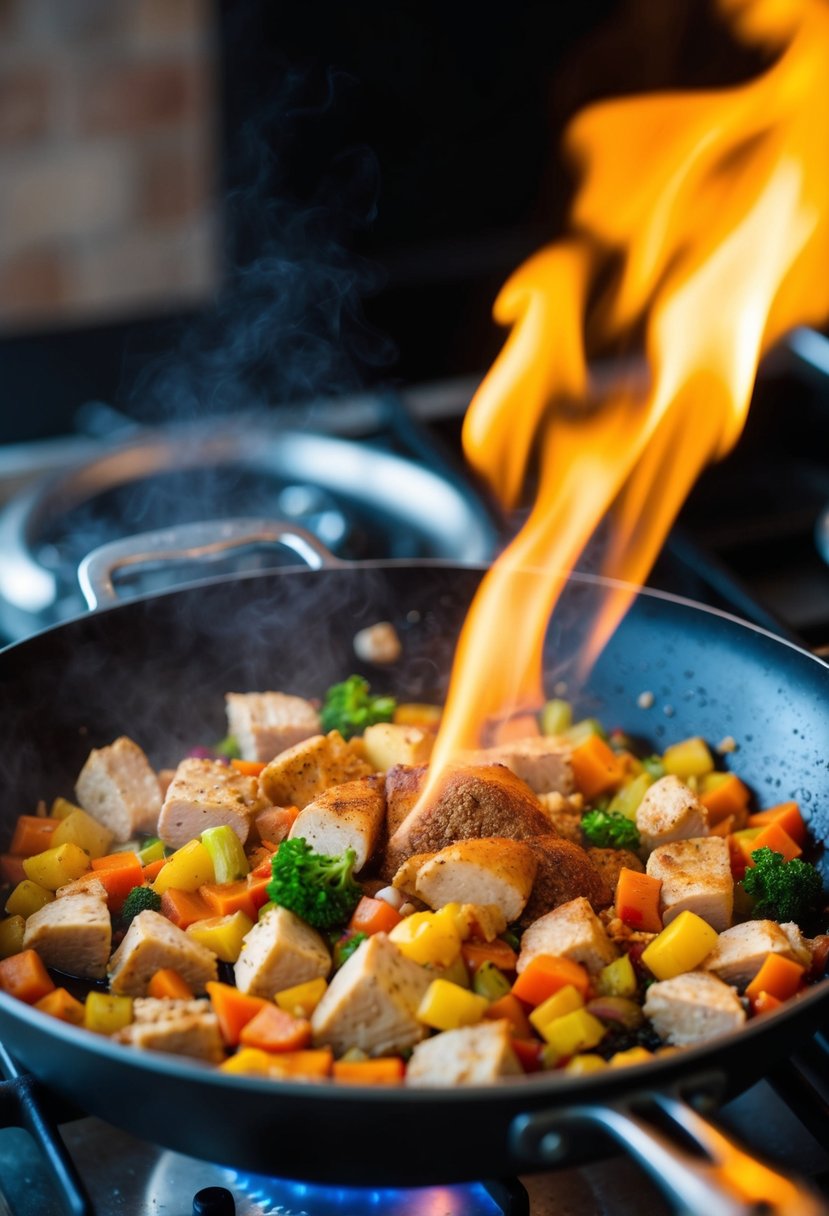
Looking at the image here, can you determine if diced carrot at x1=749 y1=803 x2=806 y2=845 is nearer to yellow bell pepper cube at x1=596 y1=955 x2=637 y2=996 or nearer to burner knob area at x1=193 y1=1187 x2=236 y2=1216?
yellow bell pepper cube at x1=596 y1=955 x2=637 y2=996

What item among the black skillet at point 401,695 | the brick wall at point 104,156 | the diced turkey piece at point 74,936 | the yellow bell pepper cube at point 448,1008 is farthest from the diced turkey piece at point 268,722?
the brick wall at point 104,156

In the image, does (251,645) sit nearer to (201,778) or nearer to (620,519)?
(201,778)

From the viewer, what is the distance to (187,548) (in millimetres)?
2195

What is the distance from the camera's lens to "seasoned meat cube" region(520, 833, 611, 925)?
1.69 metres

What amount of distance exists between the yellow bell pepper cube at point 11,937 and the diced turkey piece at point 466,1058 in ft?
1.83

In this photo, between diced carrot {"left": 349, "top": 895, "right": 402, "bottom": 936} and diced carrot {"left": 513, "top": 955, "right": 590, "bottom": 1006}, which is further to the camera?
diced carrot {"left": 349, "top": 895, "right": 402, "bottom": 936}

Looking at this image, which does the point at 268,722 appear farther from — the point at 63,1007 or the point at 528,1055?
the point at 528,1055

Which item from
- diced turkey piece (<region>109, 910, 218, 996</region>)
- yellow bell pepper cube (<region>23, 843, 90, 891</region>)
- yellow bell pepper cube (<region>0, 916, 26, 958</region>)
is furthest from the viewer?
yellow bell pepper cube (<region>23, 843, 90, 891</region>)

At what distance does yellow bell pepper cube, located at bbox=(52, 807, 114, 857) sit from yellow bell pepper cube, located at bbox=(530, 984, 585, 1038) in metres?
0.73

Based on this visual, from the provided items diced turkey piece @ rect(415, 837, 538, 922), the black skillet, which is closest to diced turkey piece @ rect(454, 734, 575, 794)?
the black skillet

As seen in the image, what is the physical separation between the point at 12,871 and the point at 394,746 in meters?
0.57

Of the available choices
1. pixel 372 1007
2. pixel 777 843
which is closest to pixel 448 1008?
pixel 372 1007

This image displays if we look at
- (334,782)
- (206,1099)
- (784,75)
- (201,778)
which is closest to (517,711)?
(334,782)

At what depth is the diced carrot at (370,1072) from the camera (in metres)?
1.40
